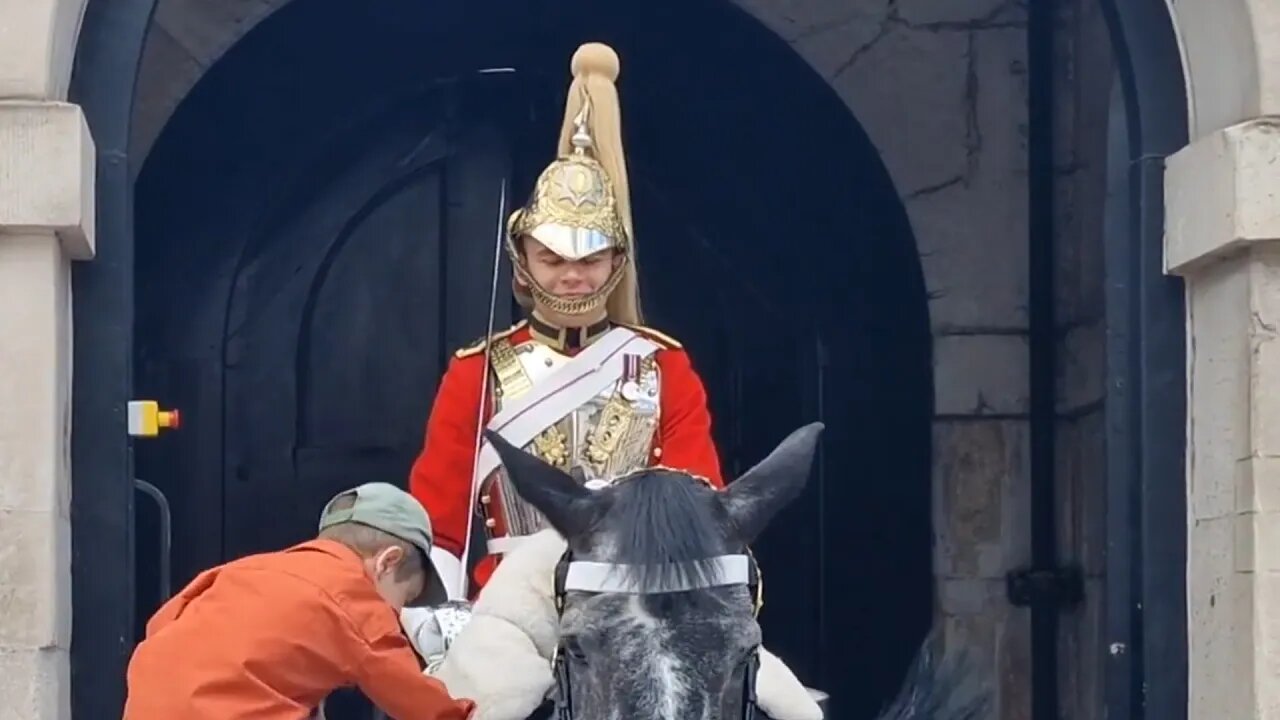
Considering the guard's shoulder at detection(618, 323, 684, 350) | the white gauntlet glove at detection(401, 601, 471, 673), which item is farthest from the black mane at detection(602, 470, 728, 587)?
the guard's shoulder at detection(618, 323, 684, 350)

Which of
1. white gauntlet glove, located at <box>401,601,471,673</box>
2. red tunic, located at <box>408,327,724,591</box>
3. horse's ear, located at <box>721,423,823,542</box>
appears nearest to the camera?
horse's ear, located at <box>721,423,823,542</box>

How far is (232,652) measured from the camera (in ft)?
12.1

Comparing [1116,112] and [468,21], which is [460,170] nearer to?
[468,21]

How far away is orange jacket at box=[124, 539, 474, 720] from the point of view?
3.69 m

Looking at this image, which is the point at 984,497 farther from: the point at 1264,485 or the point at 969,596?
the point at 1264,485

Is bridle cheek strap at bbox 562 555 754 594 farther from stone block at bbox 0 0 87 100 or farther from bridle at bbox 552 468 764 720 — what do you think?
stone block at bbox 0 0 87 100

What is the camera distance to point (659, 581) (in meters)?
3.33

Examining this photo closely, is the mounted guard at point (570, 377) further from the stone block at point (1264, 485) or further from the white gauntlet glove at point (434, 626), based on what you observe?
the stone block at point (1264, 485)

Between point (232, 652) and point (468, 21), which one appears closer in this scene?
point (232, 652)

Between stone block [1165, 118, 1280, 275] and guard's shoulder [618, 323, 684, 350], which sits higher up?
stone block [1165, 118, 1280, 275]

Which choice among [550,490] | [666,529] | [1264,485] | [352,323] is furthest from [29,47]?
[352,323]

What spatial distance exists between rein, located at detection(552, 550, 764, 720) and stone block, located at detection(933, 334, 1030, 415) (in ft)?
9.53

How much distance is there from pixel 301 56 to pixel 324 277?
0.51 meters

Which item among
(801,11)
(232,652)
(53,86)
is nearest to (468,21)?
(801,11)
